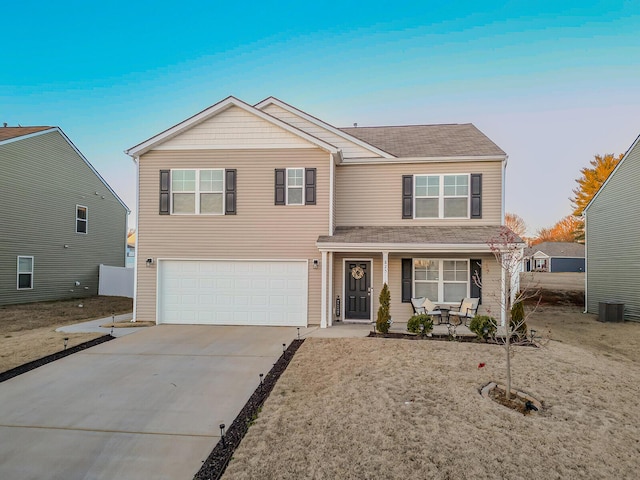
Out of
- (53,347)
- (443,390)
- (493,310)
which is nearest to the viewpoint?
(443,390)

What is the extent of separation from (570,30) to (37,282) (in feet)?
84.3

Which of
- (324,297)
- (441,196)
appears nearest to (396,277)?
(324,297)

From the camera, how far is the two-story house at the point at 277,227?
36.4 ft

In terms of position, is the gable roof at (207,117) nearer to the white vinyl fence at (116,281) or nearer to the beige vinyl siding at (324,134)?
the beige vinyl siding at (324,134)

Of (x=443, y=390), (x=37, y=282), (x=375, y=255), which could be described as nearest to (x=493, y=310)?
(x=375, y=255)

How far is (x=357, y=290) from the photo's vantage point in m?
11.6

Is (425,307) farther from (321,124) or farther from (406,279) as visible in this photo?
(321,124)

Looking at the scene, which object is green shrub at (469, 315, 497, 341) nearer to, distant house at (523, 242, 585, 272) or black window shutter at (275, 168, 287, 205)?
black window shutter at (275, 168, 287, 205)

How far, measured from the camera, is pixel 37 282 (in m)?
16.4

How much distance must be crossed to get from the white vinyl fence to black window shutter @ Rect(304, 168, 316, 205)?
13128 millimetres

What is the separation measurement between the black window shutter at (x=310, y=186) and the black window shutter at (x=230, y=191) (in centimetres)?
233

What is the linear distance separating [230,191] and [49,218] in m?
11.5

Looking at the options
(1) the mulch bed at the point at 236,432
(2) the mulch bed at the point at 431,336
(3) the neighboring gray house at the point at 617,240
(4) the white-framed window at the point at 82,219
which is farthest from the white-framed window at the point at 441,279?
(4) the white-framed window at the point at 82,219

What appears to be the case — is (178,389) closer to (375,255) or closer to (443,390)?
(443,390)
